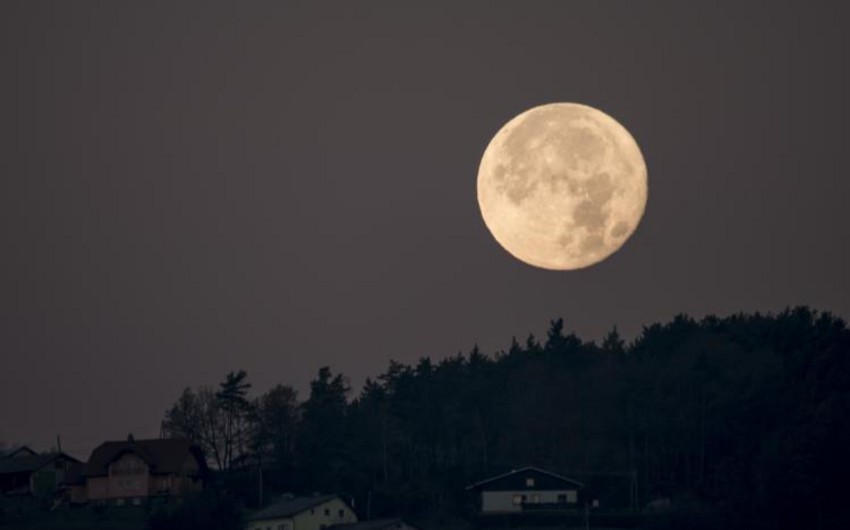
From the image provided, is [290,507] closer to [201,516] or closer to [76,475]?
[201,516]

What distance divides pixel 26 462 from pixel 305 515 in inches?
1739

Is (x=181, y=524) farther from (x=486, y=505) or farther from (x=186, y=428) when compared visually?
(x=186, y=428)

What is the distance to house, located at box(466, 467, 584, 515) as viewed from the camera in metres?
125

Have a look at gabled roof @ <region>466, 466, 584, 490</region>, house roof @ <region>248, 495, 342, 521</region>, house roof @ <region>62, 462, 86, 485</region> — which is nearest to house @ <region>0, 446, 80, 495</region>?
house roof @ <region>62, 462, 86, 485</region>

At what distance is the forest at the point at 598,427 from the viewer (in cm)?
11594

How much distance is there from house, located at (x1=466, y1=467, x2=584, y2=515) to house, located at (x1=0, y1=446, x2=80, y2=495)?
1699 inches

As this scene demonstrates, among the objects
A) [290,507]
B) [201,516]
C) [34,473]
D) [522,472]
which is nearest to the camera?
[201,516]

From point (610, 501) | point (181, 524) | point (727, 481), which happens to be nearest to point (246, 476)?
point (181, 524)

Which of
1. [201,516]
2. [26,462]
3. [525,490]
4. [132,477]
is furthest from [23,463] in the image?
[525,490]

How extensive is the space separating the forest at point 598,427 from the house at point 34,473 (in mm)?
13465

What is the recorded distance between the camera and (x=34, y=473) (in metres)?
148

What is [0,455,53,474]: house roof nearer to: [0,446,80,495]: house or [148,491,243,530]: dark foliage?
[0,446,80,495]: house

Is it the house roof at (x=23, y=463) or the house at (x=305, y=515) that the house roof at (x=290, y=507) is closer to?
the house at (x=305, y=515)

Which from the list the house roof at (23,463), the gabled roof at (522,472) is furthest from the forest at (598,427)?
the house roof at (23,463)
